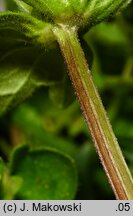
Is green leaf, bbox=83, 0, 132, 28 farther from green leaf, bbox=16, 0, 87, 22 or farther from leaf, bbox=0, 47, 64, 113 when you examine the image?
leaf, bbox=0, 47, 64, 113

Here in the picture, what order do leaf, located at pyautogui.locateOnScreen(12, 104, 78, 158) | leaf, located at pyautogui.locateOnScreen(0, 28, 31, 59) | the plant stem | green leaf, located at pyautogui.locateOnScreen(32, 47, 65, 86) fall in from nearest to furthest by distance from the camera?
the plant stem → leaf, located at pyautogui.locateOnScreen(0, 28, 31, 59) → green leaf, located at pyautogui.locateOnScreen(32, 47, 65, 86) → leaf, located at pyautogui.locateOnScreen(12, 104, 78, 158)

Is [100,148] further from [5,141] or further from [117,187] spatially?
[5,141]

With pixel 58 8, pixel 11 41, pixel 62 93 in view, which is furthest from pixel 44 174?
pixel 58 8

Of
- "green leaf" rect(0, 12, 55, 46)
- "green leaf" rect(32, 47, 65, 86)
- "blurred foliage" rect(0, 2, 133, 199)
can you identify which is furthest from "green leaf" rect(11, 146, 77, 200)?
"green leaf" rect(0, 12, 55, 46)

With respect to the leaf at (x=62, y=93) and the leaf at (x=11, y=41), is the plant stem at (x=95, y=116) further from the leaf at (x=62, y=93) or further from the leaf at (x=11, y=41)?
the leaf at (x=62, y=93)

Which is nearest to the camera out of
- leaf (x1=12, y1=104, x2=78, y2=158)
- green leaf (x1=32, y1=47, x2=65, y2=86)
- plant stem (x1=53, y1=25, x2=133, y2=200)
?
plant stem (x1=53, y1=25, x2=133, y2=200)

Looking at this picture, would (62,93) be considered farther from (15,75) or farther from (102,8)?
(102,8)
